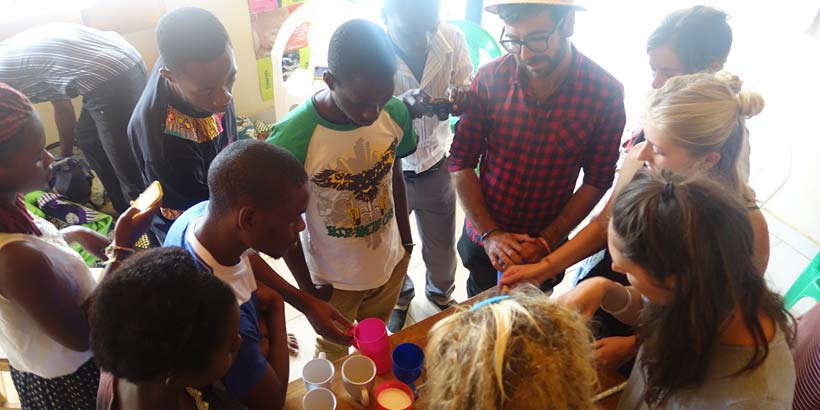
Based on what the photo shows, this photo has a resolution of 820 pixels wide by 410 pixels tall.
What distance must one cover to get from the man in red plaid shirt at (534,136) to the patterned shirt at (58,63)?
159cm

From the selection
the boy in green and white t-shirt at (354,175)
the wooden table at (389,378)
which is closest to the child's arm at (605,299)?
the wooden table at (389,378)

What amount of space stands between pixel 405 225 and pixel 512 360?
1180 mm

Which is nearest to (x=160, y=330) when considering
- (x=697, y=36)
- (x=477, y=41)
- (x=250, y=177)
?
(x=250, y=177)

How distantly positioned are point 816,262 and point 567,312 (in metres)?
2.05

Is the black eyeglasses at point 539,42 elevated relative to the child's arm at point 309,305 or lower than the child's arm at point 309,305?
elevated

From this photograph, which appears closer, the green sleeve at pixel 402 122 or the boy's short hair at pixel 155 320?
the boy's short hair at pixel 155 320

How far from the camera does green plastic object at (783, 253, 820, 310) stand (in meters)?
2.16

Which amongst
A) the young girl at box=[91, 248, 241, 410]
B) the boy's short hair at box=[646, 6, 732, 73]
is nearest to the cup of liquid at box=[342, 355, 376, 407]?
the young girl at box=[91, 248, 241, 410]

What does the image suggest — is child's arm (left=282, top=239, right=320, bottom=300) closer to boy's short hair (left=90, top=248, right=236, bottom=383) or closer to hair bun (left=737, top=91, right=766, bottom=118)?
boy's short hair (left=90, top=248, right=236, bottom=383)

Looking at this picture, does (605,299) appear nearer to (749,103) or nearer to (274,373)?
(749,103)

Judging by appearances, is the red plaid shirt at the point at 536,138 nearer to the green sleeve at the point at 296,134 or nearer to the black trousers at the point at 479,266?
the black trousers at the point at 479,266

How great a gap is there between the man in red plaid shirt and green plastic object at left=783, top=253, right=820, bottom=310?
125cm

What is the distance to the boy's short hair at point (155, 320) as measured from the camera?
81 cm

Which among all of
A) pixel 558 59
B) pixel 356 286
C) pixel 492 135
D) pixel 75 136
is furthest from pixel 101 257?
pixel 558 59
